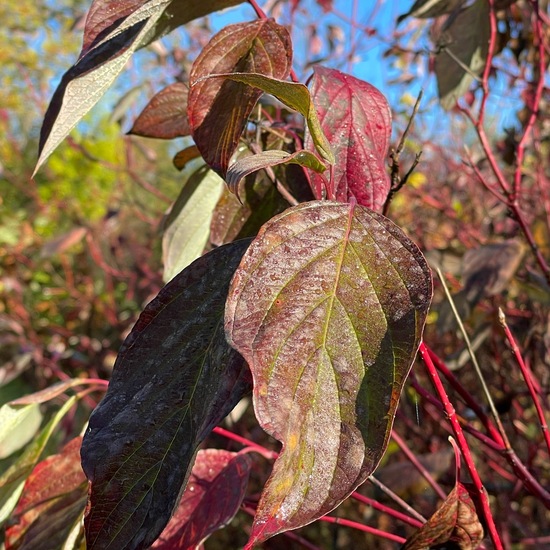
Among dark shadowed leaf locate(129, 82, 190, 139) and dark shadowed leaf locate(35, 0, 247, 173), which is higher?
dark shadowed leaf locate(35, 0, 247, 173)

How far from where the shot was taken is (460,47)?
3.65 ft

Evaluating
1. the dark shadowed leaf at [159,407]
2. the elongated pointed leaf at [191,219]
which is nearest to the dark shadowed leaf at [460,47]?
the elongated pointed leaf at [191,219]

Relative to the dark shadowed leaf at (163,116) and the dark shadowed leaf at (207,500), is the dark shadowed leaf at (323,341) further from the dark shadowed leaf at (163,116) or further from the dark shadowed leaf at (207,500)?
the dark shadowed leaf at (163,116)

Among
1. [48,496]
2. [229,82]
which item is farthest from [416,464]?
[229,82]

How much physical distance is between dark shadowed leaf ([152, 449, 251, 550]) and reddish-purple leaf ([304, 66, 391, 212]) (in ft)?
1.06

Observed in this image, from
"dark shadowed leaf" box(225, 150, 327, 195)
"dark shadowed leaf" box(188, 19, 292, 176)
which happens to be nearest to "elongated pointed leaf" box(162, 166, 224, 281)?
"dark shadowed leaf" box(188, 19, 292, 176)

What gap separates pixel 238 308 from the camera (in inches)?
18.3

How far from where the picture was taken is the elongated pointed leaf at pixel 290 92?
45 centimetres

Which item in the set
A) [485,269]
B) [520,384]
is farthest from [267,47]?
[520,384]

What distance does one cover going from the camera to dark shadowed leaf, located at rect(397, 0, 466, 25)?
100 cm

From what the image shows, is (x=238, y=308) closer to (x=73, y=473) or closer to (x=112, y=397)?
(x=112, y=397)

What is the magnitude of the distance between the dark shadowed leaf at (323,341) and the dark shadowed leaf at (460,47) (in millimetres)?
675

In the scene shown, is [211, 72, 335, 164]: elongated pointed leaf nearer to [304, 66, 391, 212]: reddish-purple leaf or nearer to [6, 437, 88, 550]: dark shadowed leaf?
[304, 66, 391, 212]: reddish-purple leaf

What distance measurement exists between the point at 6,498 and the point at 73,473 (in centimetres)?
12
